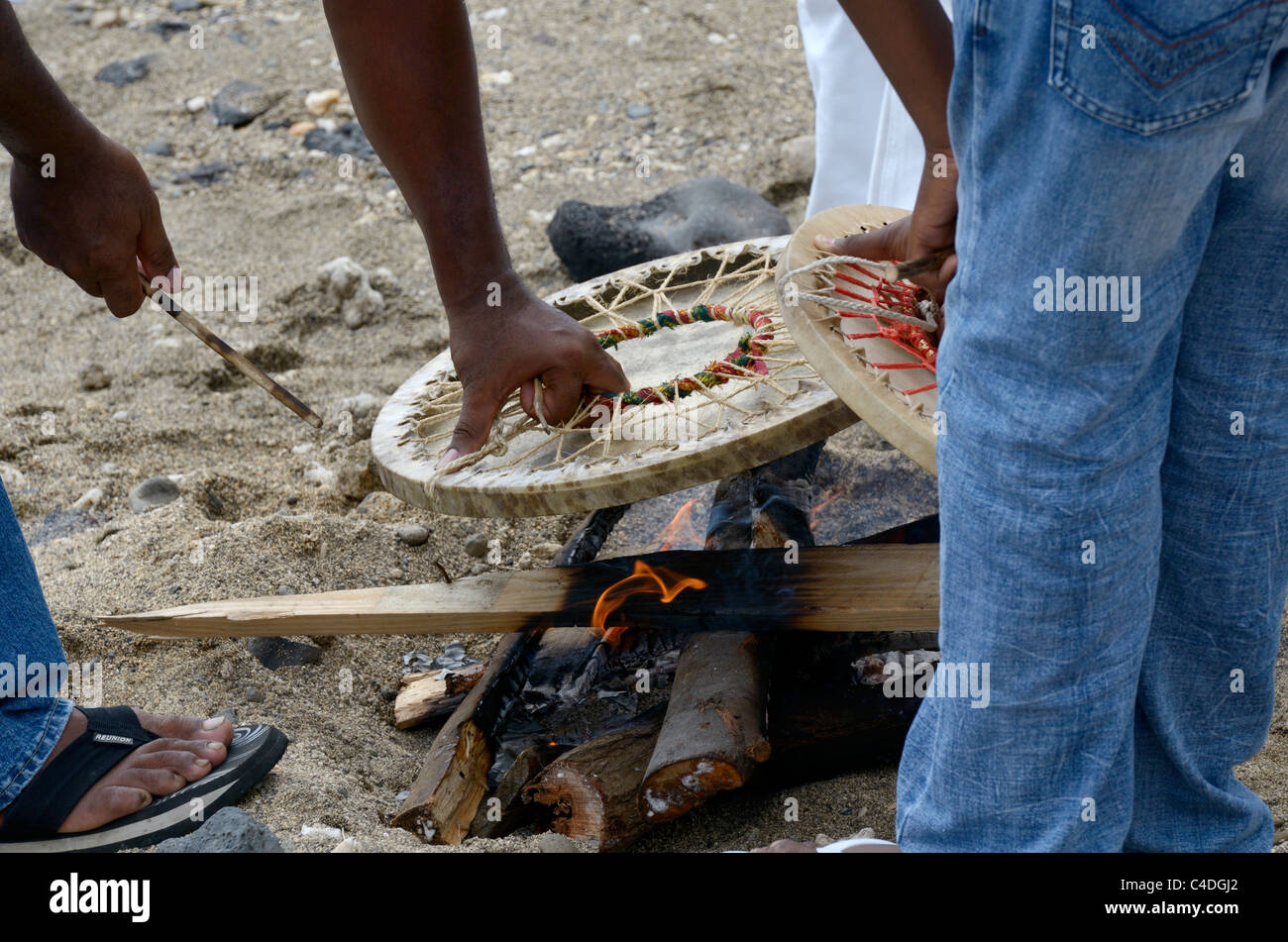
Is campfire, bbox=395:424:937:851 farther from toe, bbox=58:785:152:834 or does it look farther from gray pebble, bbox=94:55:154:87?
gray pebble, bbox=94:55:154:87

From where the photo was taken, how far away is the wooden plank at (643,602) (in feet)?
6.26

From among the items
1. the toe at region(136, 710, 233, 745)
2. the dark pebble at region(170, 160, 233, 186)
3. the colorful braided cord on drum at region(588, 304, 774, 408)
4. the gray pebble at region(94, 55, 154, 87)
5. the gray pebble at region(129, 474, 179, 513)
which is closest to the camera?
the toe at region(136, 710, 233, 745)

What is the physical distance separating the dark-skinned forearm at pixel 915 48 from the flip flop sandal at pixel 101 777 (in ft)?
4.73

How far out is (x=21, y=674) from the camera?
172 centimetres

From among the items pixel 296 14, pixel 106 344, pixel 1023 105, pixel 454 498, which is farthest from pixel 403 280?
pixel 1023 105

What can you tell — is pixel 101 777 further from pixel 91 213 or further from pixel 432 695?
pixel 91 213

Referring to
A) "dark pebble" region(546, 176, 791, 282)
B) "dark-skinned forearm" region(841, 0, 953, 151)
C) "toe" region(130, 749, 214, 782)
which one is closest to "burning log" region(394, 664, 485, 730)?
"toe" region(130, 749, 214, 782)

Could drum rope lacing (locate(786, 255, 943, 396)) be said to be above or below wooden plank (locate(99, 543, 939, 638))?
above

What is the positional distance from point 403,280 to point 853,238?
2.32 m

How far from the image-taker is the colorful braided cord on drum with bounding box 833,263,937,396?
1818 millimetres

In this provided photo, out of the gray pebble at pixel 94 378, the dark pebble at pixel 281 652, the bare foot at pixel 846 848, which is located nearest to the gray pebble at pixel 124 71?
the gray pebble at pixel 94 378

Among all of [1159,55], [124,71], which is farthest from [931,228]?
[124,71]

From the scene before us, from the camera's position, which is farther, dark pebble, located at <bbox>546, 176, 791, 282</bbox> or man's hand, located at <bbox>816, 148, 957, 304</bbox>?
dark pebble, located at <bbox>546, 176, 791, 282</bbox>

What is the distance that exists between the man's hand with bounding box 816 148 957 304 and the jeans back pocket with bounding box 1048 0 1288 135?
1.39ft
